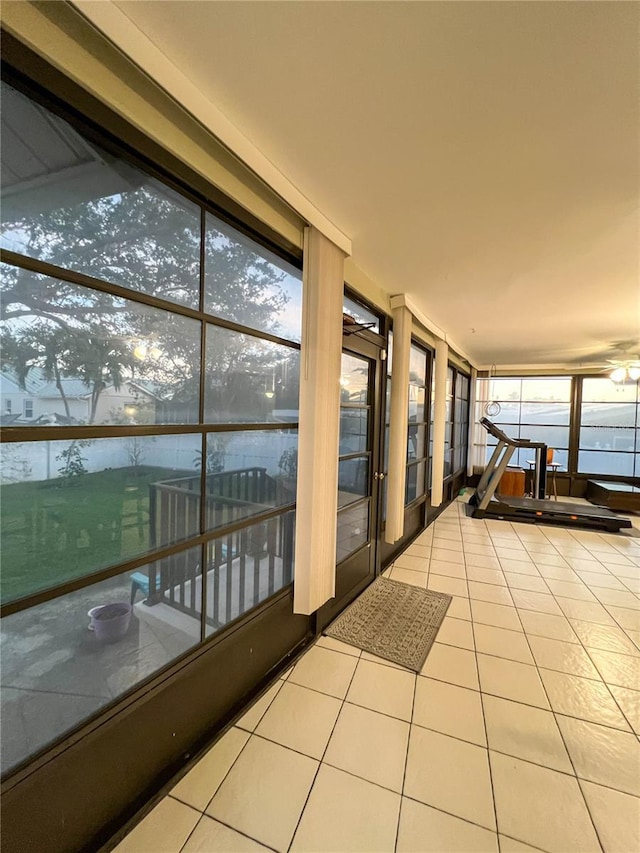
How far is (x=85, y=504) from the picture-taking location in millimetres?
1111

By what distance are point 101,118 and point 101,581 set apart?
1.53 m

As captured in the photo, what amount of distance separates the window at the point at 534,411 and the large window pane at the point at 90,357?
7526 mm

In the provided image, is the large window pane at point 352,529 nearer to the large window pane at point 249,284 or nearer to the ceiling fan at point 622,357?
the large window pane at point 249,284

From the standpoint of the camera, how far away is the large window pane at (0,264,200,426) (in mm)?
949

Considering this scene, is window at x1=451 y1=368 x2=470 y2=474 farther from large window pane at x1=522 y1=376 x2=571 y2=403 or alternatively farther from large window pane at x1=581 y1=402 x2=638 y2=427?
large window pane at x1=581 y1=402 x2=638 y2=427

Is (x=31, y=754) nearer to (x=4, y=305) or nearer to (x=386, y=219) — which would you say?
(x=4, y=305)

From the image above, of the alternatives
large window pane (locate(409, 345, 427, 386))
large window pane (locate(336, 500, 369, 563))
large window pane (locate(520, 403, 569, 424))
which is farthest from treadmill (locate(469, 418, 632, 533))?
large window pane (locate(336, 500, 369, 563))

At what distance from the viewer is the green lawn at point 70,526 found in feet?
3.11

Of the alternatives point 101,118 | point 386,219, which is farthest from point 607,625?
point 101,118

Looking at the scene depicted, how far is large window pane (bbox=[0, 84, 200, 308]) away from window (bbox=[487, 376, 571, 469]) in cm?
757


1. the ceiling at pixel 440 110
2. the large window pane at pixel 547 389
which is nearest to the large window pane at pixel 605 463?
the large window pane at pixel 547 389

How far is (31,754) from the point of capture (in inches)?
39.4

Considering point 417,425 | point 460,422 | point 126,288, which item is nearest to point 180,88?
point 126,288

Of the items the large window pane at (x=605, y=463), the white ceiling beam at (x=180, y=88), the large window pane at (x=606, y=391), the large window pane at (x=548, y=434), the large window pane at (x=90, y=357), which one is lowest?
the large window pane at (x=605, y=463)
